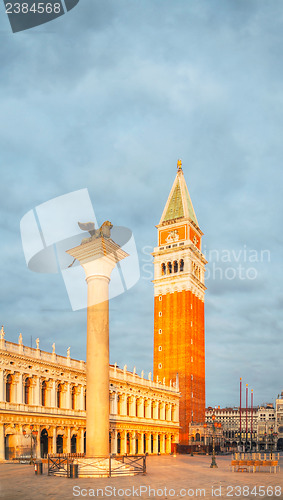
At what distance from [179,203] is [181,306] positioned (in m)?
21.4

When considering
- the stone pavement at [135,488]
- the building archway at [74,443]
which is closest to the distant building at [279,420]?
the building archway at [74,443]

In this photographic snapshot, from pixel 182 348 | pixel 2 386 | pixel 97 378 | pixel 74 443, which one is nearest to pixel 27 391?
pixel 2 386

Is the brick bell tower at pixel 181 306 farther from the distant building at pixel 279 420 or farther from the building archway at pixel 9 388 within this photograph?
the distant building at pixel 279 420

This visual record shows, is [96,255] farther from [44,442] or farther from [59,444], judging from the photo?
[59,444]

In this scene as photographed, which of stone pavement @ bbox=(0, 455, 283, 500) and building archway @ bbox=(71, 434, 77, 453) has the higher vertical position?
stone pavement @ bbox=(0, 455, 283, 500)

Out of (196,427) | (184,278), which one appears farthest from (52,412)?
(184,278)

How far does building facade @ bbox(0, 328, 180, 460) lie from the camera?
48.9 m

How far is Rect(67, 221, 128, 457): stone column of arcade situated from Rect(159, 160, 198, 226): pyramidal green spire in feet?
239

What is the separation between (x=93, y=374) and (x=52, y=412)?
92.3 feet

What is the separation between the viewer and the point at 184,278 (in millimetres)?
97875

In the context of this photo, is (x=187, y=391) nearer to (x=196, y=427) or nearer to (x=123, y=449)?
(x=196, y=427)

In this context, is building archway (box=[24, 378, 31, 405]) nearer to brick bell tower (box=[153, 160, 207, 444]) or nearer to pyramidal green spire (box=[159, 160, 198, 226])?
brick bell tower (box=[153, 160, 207, 444])

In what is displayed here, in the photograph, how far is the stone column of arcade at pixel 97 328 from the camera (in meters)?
28.8

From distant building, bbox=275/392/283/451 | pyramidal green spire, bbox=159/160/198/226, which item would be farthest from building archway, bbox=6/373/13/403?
distant building, bbox=275/392/283/451
